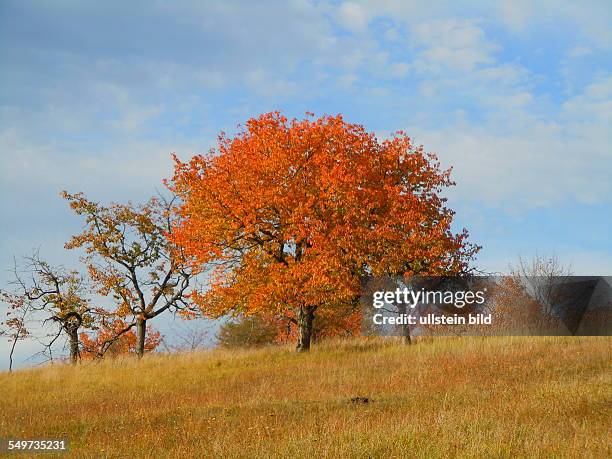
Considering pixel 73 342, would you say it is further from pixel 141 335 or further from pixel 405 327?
pixel 405 327

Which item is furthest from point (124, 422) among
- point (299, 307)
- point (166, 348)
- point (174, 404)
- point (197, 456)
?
point (166, 348)

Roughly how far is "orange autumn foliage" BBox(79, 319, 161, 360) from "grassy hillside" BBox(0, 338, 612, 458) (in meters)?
6.30

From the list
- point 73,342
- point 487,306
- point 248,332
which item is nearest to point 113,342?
point 73,342

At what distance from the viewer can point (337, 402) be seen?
18.0 m

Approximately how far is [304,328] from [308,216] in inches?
260

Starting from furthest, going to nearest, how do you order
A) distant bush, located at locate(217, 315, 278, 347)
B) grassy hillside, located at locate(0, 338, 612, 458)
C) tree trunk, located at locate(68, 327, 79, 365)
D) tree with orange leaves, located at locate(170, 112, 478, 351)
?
distant bush, located at locate(217, 315, 278, 347), tree trunk, located at locate(68, 327, 79, 365), tree with orange leaves, located at locate(170, 112, 478, 351), grassy hillside, located at locate(0, 338, 612, 458)

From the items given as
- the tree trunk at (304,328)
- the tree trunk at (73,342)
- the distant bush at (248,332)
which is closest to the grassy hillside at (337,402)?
the tree trunk at (304,328)

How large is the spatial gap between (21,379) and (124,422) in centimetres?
1543

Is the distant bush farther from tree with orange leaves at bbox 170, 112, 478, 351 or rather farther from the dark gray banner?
tree with orange leaves at bbox 170, 112, 478, 351

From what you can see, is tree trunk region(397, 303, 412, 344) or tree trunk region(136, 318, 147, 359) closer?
tree trunk region(397, 303, 412, 344)

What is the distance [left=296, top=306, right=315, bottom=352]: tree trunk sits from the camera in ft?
110

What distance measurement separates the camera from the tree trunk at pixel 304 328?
33500mm

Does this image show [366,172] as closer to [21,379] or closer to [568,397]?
[568,397]

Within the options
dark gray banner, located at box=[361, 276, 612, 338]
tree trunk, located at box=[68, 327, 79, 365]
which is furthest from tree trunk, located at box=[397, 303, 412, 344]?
tree trunk, located at box=[68, 327, 79, 365]
